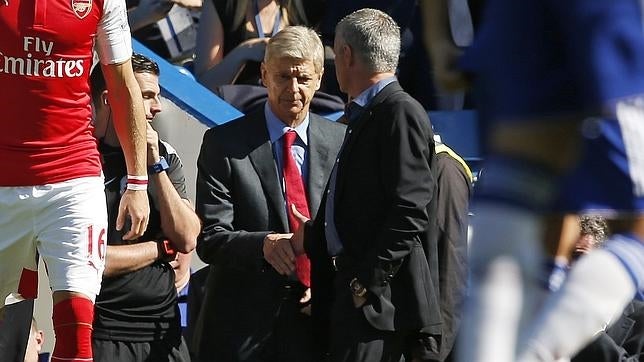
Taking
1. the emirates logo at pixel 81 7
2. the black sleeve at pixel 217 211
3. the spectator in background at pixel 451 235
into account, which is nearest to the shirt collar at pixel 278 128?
the black sleeve at pixel 217 211

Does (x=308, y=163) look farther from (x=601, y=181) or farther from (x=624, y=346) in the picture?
(x=601, y=181)

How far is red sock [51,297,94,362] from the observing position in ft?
20.5

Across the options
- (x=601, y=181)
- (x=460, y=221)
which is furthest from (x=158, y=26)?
(x=601, y=181)

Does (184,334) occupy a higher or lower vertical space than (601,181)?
lower

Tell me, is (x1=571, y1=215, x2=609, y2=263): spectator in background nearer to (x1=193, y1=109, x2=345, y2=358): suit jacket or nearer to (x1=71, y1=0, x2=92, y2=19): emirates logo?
(x1=193, y1=109, x2=345, y2=358): suit jacket

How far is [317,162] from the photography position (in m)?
7.43

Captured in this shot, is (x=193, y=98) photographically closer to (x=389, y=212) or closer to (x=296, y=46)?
(x=296, y=46)

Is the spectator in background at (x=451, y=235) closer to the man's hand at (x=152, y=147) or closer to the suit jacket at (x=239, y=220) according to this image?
the suit jacket at (x=239, y=220)

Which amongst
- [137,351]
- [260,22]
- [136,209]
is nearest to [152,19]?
[260,22]

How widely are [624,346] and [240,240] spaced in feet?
6.38

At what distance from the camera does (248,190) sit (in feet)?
23.9

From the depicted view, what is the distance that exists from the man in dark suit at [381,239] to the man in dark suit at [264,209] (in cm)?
24

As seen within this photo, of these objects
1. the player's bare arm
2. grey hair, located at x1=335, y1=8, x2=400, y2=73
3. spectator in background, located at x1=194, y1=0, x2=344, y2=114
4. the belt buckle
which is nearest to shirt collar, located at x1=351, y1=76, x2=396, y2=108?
grey hair, located at x1=335, y1=8, x2=400, y2=73

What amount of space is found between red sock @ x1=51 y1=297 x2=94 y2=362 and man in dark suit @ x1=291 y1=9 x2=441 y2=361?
3.89 ft
